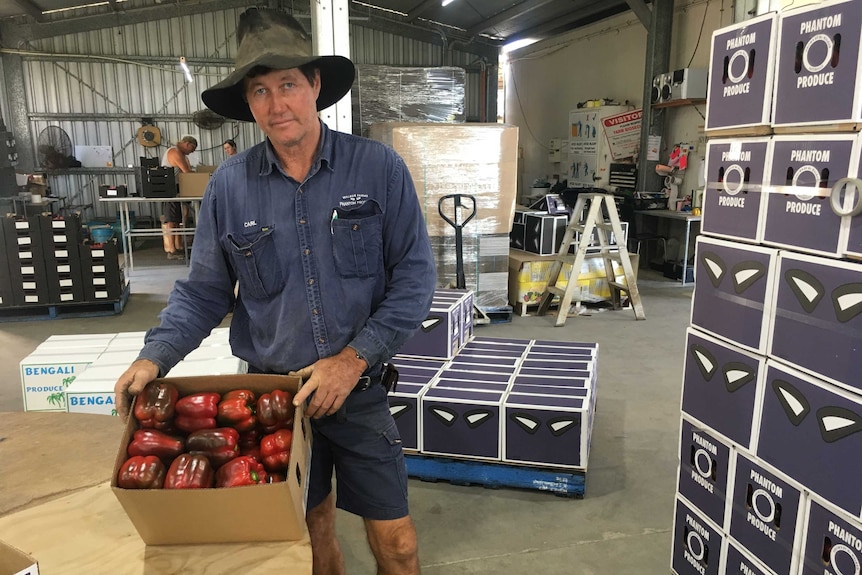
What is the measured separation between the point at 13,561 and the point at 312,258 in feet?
2.68

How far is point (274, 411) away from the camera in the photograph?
3.99 ft

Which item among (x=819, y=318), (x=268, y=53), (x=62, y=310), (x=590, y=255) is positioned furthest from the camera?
(x=62, y=310)

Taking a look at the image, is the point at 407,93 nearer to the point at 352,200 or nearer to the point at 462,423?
the point at 462,423

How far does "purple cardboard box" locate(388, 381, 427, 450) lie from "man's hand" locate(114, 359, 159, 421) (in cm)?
177

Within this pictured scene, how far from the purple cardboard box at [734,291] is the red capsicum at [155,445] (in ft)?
4.70

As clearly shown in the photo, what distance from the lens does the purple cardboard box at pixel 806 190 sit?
145cm

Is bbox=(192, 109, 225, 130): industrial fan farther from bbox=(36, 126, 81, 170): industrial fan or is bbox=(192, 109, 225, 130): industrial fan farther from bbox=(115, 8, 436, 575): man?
bbox=(115, 8, 436, 575): man

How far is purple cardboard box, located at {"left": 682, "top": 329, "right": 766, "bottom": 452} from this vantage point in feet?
5.63

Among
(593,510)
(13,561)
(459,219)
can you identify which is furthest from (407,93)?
(13,561)

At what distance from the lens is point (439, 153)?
17.4 ft

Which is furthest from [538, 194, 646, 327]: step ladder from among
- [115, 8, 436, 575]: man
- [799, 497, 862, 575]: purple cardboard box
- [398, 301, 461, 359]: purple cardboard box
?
[115, 8, 436, 575]: man

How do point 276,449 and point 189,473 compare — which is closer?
point 189,473

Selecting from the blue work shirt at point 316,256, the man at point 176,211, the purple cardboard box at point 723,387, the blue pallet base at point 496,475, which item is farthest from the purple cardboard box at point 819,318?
the man at point 176,211

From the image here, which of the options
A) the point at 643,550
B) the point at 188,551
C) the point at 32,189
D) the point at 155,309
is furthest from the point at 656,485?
the point at 32,189
